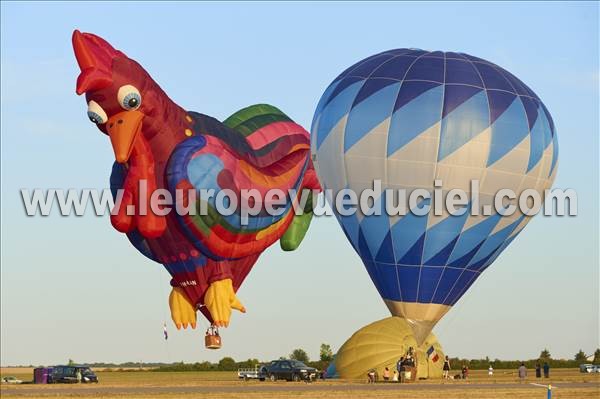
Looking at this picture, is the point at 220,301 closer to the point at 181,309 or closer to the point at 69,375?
the point at 181,309

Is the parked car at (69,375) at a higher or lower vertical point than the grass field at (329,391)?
higher

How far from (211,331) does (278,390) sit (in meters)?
7.99

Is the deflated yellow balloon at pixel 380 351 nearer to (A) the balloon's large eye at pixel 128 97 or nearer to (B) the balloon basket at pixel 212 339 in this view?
(B) the balloon basket at pixel 212 339

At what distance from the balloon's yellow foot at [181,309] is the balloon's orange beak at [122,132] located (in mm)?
6579

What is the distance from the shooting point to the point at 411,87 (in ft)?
147

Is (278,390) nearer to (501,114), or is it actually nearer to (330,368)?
(330,368)

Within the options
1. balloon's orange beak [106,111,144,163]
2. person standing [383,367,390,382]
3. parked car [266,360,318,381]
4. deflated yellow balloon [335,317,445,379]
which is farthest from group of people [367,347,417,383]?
balloon's orange beak [106,111,144,163]

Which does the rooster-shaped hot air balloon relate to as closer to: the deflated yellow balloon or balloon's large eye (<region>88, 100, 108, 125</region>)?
balloon's large eye (<region>88, 100, 108, 125</region>)

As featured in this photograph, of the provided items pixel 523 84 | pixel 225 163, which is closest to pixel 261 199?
pixel 225 163

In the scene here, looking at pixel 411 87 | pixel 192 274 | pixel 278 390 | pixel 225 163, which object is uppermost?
pixel 411 87

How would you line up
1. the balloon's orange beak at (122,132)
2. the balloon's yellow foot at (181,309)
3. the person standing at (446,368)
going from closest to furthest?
the balloon's orange beak at (122,132) < the balloon's yellow foot at (181,309) < the person standing at (446,368)

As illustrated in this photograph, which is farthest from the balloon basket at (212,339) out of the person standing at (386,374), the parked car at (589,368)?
the parked car at (589,368)

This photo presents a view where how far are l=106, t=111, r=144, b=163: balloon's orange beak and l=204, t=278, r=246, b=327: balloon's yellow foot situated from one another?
5.97 meters

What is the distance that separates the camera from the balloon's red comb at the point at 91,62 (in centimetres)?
3794
